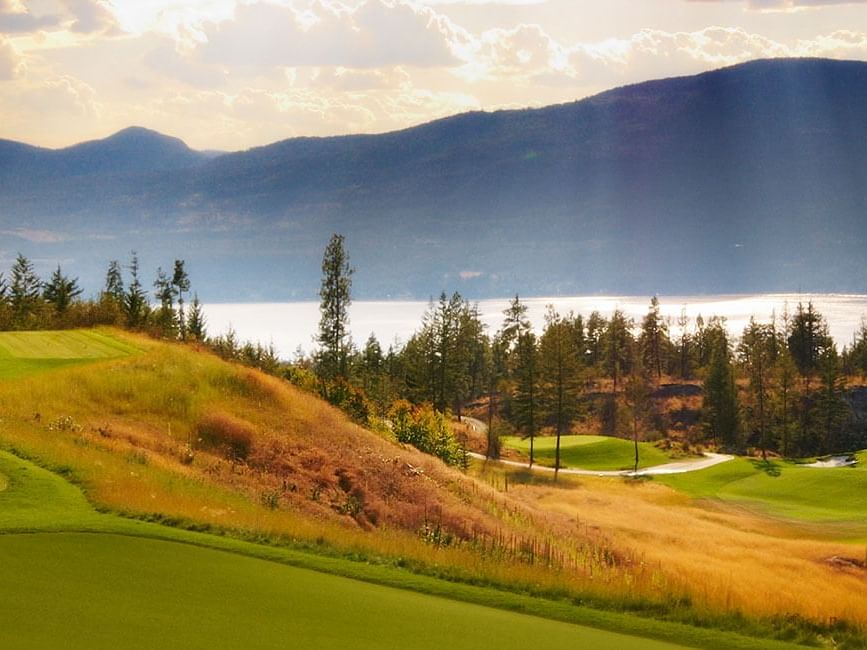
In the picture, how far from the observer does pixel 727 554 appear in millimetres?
27922

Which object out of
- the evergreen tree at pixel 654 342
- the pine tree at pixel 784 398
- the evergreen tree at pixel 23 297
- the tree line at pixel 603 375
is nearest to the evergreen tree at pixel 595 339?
the tree line at pixel 603 375

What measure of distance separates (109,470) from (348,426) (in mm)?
14986

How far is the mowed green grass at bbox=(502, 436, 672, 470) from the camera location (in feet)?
247

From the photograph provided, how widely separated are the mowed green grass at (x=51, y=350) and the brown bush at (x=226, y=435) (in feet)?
23.7

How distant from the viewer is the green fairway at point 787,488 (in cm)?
4784

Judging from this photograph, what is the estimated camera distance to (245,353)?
49906 mm

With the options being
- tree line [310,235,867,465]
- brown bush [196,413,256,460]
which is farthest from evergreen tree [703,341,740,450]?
brown bush [196,413,256,460]

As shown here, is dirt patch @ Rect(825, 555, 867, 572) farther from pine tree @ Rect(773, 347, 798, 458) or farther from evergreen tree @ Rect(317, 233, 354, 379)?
pine tree @ Rect(773, 347, 798, 458)

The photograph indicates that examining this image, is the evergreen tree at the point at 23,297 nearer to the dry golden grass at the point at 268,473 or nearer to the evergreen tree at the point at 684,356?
the dry golden grass at the point at 268,473

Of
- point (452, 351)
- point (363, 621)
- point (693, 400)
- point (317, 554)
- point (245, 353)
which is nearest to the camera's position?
point (363, 621)

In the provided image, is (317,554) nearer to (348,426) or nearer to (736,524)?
(348,426)

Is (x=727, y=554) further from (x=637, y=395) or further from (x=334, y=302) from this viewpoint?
(x=637, y=395)

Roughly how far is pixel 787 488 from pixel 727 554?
3027 cm

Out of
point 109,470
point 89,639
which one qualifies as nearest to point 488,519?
point 109,470
